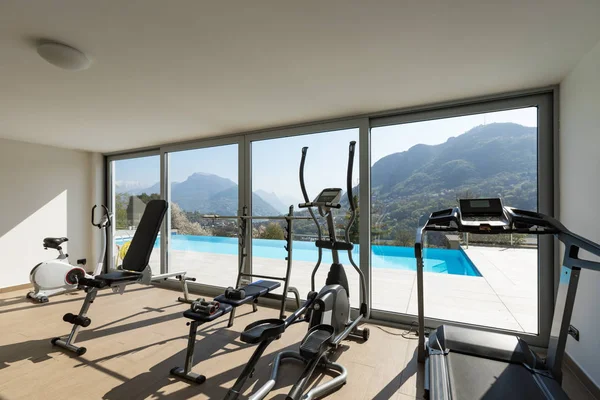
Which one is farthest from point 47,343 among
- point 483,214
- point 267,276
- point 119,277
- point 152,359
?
point 483,214

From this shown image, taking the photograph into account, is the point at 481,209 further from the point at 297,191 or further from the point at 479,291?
the point at 297,191

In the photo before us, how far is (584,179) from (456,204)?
Answer: 1093mm

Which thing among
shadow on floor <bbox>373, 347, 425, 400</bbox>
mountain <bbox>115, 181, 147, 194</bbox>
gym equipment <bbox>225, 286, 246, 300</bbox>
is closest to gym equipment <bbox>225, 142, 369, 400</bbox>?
shadow on floor <bbox>373, 347, 425, 400</bbox>

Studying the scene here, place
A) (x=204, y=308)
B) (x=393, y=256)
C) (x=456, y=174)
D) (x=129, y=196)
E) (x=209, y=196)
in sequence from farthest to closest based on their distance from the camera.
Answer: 1. (x=129, y=196)
2. (x=209, y=196)
3. (x=393, y=256)
4. (x=456, y=174)
5. (x=204, y=308)

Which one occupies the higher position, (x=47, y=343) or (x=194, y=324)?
(x=194, y=324)

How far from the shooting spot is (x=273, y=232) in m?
4.48

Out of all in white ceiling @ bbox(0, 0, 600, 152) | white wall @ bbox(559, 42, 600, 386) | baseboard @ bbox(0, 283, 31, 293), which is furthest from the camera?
baseboard @ bbox(0, 283, 31, 293)

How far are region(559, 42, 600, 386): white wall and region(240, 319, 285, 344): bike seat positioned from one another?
2.15 metres

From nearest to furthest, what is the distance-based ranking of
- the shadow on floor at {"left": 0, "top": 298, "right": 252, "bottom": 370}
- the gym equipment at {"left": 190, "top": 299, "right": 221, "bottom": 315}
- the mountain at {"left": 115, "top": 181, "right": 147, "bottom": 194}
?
the gym equipment at {"left": 190, "top": 299, "right": 221, "bottom": 315}, the shadow on floor at {"left": 0, "top": 298, "right": 252, "bottom": 370}, the mountain at {"left": 115, "top": 181, "right": 147, "bottom": 194}

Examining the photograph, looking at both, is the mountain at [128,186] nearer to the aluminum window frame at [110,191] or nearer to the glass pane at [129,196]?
the glass pane at [129,196]

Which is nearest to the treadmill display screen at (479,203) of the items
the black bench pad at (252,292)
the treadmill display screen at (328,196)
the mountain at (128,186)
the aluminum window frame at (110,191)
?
the treadmill display screen at (328,196)

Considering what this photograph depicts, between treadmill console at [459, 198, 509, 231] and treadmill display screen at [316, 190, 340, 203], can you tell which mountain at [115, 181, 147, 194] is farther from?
treadmill console at [459, 198, 509, 231]

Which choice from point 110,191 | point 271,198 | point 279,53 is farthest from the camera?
point 110,191

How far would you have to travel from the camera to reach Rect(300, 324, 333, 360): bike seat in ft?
6.32
